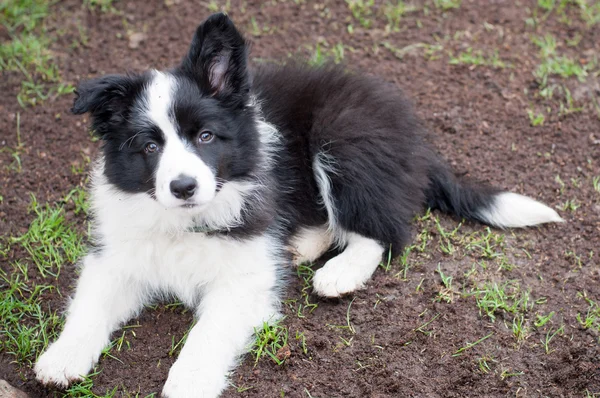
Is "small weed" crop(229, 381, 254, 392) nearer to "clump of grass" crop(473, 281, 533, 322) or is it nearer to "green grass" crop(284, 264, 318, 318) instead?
"green grass" crop(284, 264, 318, 318)

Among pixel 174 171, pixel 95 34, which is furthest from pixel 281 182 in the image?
pixel 95 34

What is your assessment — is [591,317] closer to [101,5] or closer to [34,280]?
[34,280]

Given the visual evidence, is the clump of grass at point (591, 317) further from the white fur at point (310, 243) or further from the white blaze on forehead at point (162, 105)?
the white blaze on forehead at point (162, 105)

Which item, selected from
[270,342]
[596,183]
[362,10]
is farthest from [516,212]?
[362,10]

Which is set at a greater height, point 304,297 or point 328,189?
point 328,189

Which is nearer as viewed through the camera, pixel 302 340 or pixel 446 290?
pixel 302 340

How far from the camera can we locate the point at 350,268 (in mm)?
3889

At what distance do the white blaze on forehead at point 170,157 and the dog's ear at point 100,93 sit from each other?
0.12 m

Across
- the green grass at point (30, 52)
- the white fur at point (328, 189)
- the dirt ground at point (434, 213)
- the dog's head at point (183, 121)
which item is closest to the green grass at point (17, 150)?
the dirt ground at point (434, 213)

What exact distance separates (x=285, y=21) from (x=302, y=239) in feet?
8.11

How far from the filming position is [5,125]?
5.02m

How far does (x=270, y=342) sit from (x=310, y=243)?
741 mm

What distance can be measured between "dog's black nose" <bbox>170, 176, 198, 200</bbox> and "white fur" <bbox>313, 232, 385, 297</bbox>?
42.2 inches

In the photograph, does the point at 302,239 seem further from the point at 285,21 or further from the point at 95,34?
the point at 95,34
